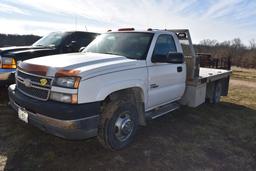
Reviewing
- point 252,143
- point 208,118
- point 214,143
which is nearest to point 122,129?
point 214,143

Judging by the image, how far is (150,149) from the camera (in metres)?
3.65

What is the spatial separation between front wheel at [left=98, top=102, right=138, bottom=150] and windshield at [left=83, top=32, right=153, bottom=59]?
928 millimetres

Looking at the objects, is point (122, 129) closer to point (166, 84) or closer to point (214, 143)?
point (166, 84)

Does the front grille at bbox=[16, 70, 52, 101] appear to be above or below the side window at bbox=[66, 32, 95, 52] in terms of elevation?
below

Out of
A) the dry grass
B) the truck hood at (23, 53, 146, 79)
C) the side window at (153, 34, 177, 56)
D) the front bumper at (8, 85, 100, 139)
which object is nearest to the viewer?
the front bumper at (8, 85, 100, 139)

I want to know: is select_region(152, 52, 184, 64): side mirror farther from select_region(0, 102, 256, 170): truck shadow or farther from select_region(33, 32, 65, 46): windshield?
select_region(33, 32, 65, 46): windshield

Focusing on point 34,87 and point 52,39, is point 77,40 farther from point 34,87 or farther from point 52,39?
point 34,87

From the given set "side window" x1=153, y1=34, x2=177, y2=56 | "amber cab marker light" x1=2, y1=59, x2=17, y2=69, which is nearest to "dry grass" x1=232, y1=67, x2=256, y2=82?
"side window" x1=153, y1=34, x2=177, y2=56

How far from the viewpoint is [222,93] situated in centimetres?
739

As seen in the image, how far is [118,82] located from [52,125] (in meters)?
1.04

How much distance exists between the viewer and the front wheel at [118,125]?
3217 mm

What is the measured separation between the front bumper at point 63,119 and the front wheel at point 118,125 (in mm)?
258

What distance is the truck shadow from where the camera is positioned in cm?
314

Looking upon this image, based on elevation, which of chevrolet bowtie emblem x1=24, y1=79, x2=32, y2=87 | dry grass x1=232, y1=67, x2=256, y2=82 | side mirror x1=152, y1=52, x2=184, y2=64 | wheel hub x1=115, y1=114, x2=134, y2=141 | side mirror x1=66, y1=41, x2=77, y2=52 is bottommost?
dry grass x1=232, y1=67, x2=256, y2=82
